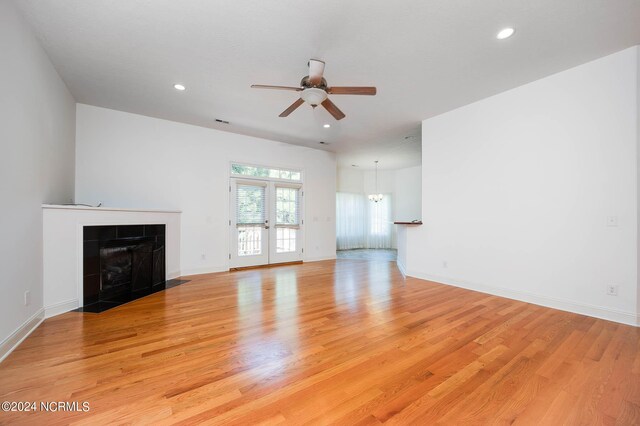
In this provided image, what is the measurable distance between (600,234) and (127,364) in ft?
15.9

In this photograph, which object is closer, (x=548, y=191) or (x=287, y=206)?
(x=548, y=191)

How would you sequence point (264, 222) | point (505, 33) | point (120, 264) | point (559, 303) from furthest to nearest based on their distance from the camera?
point (264, 222) → point (120, 264) → point (559, 303) → point (505, 33)

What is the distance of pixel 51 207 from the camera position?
289 centimetres

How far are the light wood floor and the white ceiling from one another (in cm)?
292

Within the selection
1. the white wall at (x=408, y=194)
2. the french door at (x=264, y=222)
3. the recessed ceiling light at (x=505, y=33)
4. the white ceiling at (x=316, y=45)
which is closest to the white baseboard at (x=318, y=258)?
the french door at (x=264, y=222)

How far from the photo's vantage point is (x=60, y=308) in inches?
117

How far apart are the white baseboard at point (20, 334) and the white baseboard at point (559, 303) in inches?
205

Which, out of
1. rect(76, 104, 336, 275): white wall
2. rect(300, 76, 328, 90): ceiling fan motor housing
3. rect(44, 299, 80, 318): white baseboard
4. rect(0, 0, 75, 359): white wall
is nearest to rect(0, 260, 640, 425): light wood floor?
rect(44, 299, 80, 318): white baseboard

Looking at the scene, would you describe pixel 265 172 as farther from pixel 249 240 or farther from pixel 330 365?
pixel 330 365

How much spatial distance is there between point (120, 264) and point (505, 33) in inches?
215

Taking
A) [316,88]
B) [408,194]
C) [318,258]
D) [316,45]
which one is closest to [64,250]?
[316,88]

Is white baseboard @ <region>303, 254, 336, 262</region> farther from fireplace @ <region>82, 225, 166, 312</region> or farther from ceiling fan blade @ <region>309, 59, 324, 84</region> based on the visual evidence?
ceiling fan blade @ <region>309, 59, 324, 84</region>

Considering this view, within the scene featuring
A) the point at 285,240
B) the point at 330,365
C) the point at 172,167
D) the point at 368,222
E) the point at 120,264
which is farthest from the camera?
the point at 368,222

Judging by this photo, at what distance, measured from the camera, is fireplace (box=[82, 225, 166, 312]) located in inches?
129
